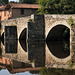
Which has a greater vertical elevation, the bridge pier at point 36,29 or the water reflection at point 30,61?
the bridge pier at point 36,29

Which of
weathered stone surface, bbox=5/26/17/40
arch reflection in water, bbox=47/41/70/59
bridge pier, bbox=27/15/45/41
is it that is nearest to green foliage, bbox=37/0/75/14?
weathered stone surface, bbox=5/26/17/40

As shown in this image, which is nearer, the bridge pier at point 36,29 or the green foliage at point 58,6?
the bridge pier at point 36,29

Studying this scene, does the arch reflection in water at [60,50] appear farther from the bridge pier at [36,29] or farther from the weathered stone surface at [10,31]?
the weathered stone surface at [10,31]

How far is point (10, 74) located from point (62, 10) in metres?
22.5

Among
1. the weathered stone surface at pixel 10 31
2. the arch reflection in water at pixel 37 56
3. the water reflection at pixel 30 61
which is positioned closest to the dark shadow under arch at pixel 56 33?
the weathered stone surface at pixel 10 31

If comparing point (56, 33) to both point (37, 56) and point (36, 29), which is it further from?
point (37, 56)

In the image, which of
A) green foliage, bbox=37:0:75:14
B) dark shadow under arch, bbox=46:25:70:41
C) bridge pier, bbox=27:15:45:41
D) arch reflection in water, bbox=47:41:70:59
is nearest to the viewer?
arch reflection in water, bbox=47:41:70:59

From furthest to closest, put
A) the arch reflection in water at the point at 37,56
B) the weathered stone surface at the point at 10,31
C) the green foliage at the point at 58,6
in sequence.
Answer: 1. the green foliage at the point at 58,6
2. the weathered stone surface at the point at 10,31
3. the arch reflection in water at the point at 37,56

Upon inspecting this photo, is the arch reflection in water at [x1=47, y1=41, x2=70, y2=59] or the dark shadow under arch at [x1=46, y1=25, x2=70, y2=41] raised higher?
the dark shadow under arch at [x1=46, y1=25, x2=70, y2=41]

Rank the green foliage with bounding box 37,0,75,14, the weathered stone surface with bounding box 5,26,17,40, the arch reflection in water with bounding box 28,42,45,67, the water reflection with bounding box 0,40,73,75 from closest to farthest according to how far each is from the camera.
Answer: the water reflection with bounding box 0,40,73,75 → the arch reflection in water with bounding box 28,42,45,67 → the weathered stone surface with bounding box 5,26,17,40 → the green foliage with bounding box 37,0,75,14

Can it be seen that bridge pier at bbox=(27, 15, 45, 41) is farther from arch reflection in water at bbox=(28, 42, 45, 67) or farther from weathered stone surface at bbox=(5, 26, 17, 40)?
arch reflection in water at bbox=(28, 42, 45, 67)

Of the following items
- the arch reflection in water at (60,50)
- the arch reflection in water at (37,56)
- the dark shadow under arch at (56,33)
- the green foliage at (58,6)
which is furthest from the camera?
the green foliage at (58,6)

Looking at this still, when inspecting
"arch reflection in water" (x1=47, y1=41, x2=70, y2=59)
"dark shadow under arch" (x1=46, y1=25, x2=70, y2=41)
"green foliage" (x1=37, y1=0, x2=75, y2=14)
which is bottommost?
"arch reflection in water" (x1=47, y1=41, x2=70, y2=59)

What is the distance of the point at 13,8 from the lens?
3638cm
